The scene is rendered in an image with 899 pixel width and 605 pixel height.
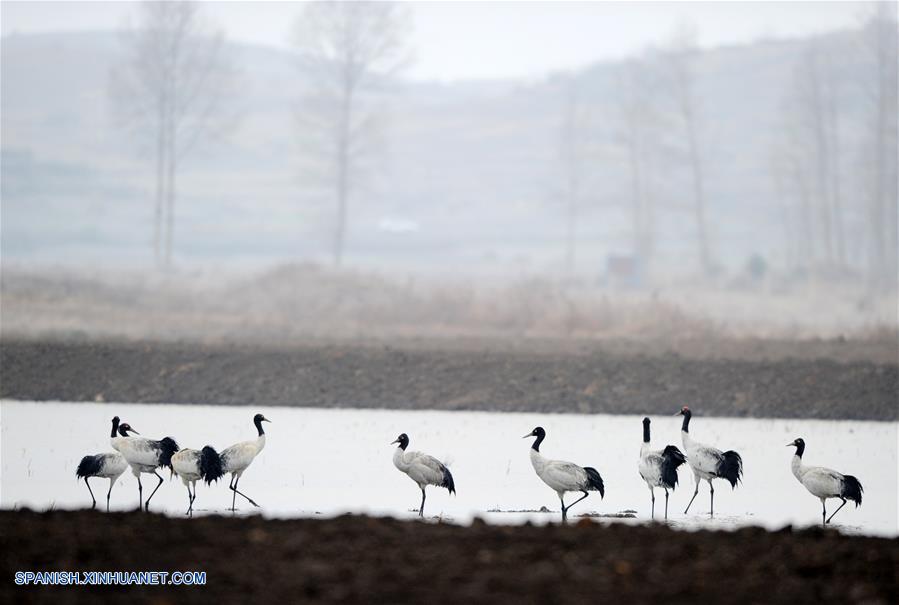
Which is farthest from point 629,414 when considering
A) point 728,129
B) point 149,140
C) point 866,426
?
point 728,129

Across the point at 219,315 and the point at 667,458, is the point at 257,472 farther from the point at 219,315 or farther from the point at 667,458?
the point at 219,315

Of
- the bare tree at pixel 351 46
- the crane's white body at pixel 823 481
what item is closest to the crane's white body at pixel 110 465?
the crane's white body at pixel 823 481

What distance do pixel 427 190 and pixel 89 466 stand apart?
10633 cm

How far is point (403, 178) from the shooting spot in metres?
124

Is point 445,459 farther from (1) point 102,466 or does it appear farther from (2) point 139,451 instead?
(1) point 102,466

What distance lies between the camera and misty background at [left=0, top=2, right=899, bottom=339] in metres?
47.7

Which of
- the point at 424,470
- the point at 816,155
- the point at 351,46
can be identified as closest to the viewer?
the point at 424,470

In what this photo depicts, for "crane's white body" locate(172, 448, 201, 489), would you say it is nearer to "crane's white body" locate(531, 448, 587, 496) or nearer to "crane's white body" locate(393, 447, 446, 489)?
"crane's white body" locate(393, 447, 446, 489)

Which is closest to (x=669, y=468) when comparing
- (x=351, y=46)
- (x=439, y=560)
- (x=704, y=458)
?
(x=704, y=458)

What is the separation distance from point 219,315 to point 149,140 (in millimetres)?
68545

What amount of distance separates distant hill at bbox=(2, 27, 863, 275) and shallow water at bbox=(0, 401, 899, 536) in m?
50.9

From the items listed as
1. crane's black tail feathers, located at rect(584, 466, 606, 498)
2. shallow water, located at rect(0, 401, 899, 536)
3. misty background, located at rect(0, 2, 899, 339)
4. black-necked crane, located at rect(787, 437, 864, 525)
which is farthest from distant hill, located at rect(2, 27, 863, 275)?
black-necked crane, located at rect(787, 437, 864, 525)

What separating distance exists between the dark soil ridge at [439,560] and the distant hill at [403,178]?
64.1m

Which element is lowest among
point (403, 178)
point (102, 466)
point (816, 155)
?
point (102, 466)
